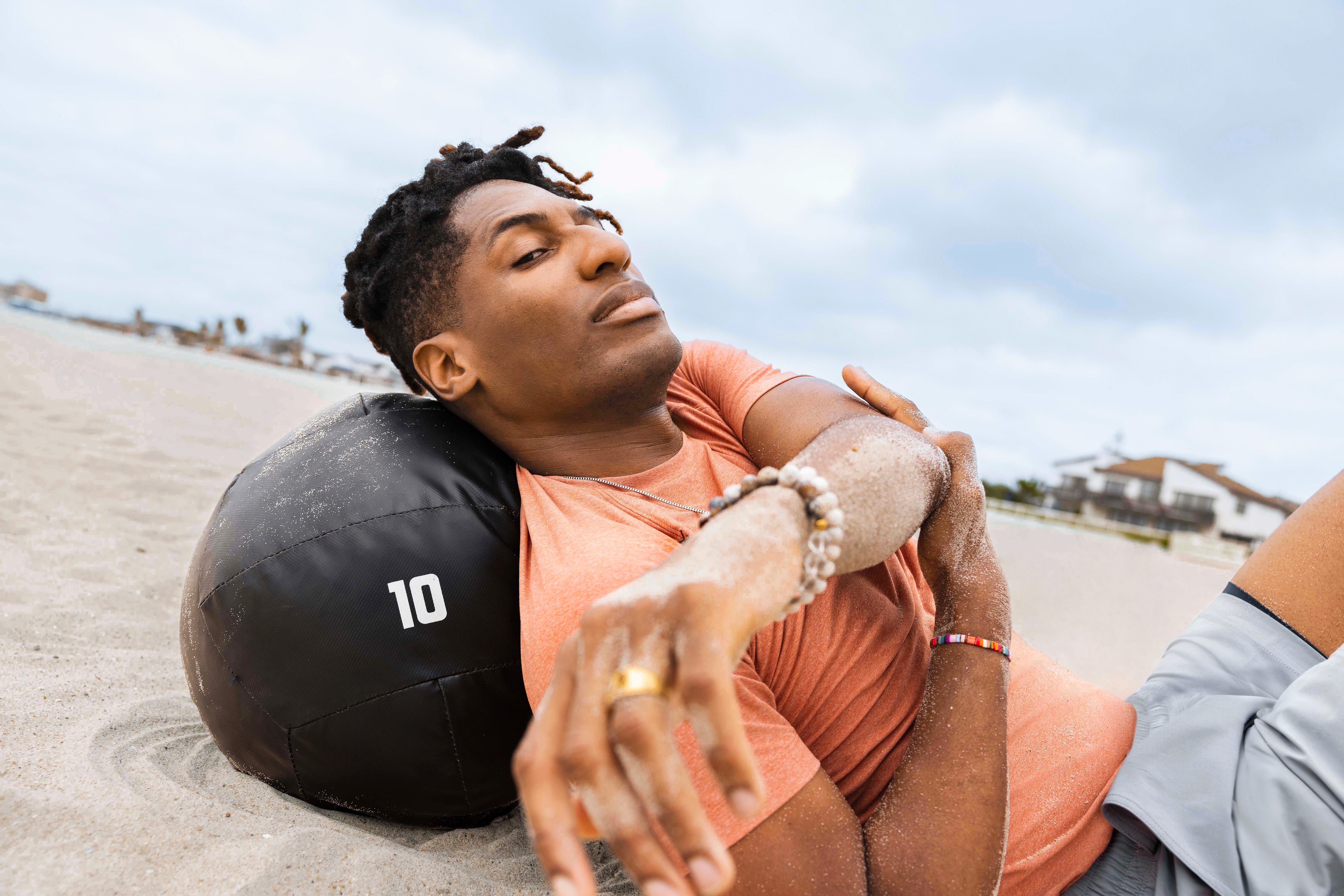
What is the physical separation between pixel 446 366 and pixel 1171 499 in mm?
54910

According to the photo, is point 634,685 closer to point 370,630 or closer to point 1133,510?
point 370,630

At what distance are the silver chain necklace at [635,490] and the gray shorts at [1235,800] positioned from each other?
101 cm

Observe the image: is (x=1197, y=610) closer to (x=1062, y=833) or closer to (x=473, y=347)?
(x=1062, y=833)

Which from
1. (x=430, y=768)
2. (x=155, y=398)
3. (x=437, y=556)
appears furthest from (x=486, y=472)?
(x=155, y=398)

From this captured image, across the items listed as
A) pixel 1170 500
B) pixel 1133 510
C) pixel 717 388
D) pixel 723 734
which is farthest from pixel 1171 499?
pixel 723 734

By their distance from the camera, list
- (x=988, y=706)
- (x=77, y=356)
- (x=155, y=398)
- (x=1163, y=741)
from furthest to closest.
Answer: (x=77, y=356) < (x=155, y=398) < (x=1163, y=741) < (x=988, y=706)

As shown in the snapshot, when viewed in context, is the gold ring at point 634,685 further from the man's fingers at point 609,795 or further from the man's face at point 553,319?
the man's face at point 553,319

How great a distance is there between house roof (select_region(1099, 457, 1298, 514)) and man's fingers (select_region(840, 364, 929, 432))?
48.2 m

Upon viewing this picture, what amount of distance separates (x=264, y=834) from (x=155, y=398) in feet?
41.5

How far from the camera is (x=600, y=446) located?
1.90 m

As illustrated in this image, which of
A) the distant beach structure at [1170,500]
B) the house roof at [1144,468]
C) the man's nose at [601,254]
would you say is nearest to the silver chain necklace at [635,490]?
the man's nose at [601,254]

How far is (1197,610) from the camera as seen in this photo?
7.96 metres

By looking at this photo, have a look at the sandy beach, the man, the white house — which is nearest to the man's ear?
the man

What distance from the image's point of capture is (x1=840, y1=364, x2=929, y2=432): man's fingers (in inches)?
72.4
